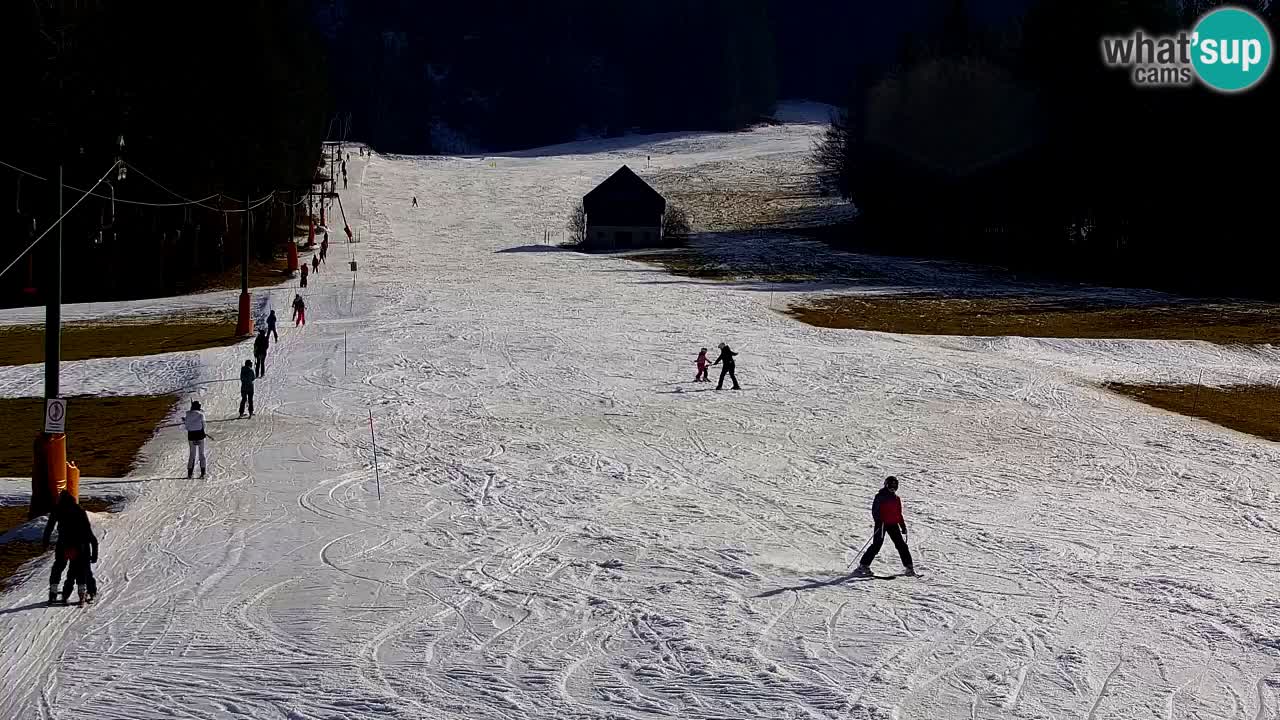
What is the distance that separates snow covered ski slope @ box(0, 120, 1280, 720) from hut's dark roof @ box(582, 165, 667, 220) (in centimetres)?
4707

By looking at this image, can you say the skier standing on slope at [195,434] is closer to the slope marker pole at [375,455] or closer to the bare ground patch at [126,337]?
the slope marker pole at [375,455]

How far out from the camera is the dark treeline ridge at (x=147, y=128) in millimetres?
54438

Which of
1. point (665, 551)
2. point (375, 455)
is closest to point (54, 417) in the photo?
point (375, 455)

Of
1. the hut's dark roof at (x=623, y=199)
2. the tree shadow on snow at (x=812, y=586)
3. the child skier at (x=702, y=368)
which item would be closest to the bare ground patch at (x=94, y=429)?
the tree shadow on snow at (x=812, y=586)

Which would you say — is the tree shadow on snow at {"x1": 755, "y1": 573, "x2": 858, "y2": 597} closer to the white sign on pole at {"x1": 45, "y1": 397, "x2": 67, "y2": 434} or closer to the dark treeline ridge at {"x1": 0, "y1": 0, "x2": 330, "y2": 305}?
the white sign on pole at {"x1": 45, "y1": 397, "x2": 67, "y2": 434}

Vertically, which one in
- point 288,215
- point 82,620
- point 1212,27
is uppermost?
point 1212,27

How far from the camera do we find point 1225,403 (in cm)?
3756

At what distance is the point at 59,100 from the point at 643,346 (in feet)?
81.7

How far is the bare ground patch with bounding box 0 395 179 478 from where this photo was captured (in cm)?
2650

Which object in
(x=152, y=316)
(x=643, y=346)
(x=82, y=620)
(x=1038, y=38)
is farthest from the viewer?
(x=1038, y=38)

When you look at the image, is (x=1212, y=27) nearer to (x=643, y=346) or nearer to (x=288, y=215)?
(x=643, y=346)

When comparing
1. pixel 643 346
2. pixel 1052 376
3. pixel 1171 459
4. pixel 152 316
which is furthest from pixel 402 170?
pixel 1171 459

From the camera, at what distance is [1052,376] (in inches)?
1594

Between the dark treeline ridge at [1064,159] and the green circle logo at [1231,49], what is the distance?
116 centimetres
